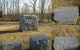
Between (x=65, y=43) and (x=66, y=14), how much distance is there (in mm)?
284

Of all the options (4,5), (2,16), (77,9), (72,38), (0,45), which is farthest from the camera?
(4,5)

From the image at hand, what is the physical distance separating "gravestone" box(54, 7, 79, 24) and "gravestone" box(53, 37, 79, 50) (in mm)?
177

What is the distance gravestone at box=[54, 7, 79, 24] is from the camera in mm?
1301

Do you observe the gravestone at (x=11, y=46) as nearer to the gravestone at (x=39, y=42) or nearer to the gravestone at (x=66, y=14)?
the gravestone at (x=39, y=42)

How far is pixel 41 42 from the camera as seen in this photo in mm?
1719

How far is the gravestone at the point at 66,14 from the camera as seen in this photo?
1.30 meters

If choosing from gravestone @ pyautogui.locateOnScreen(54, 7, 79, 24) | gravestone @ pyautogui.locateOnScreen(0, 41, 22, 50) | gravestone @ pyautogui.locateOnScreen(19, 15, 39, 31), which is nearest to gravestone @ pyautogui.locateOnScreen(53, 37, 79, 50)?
gravestone @ pyautogui.locateOnScreen(54, 7, 79, 24)

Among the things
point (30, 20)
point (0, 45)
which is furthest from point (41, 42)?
point (30, 20)

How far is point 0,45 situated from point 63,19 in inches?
24.8

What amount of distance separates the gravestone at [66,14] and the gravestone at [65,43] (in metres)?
0.18

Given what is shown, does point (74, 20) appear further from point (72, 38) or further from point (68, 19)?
point (72, 38)

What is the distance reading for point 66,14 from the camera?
4.33 ft

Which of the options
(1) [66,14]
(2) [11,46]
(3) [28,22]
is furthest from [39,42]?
(3) [28,22]

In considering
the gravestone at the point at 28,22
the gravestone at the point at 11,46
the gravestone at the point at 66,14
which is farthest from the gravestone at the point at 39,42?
the gravestone at the point at 28,22
